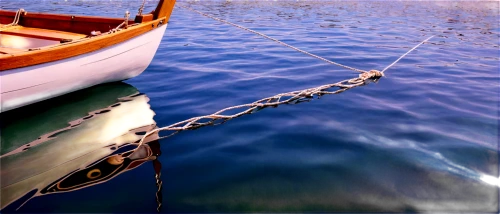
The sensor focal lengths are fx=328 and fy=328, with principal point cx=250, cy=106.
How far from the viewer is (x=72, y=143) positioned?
159 inches

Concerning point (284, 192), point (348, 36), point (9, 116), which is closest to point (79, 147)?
point (9, 116)

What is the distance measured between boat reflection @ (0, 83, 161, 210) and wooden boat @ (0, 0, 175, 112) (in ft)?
1.03

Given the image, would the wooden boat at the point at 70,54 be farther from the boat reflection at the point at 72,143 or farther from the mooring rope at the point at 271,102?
the mooring rope at the point at 271,102

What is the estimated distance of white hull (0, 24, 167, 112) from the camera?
4.26 m

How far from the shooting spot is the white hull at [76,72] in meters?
4.26

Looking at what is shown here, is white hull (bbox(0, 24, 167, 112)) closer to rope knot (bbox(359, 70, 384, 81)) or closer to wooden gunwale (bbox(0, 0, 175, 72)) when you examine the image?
wooden gunwale (bbox(0, 0, 175, 72))

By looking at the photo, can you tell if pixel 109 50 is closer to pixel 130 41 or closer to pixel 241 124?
pixel 130 41

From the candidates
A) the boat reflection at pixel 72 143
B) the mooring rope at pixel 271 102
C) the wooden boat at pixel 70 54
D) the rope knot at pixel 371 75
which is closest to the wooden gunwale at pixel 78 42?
the wooden boat at pixel 70 54

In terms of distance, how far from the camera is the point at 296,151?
3.74 meters

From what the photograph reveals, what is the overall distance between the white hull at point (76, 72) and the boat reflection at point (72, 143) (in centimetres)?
31

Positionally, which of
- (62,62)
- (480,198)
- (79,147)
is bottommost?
(480,198)

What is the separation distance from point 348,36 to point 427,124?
8.49 m

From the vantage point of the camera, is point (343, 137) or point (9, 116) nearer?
point (343, 137)

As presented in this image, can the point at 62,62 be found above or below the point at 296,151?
above
